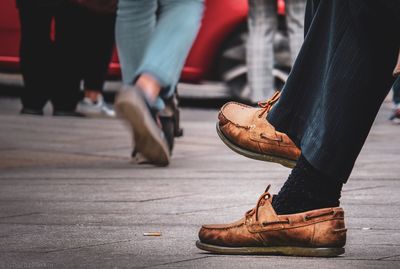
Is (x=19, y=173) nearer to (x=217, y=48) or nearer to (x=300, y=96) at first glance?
(x=300, y=96)

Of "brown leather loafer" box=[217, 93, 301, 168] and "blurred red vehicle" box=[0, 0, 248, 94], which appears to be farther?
"blurred red vehicle" box=[0, 0, 248, 94]

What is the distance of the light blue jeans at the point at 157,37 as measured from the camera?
535cm

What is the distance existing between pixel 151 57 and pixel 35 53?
4.59 metres

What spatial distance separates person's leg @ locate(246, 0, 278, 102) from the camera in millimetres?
9844

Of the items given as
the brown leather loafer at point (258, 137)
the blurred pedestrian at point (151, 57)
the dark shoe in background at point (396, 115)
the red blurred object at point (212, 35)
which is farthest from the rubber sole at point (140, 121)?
the red blurred object at point (212, 35)

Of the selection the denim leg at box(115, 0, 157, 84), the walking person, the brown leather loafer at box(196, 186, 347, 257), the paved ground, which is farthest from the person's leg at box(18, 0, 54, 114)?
the brown leather loafer at box(196, 186, 347, 257)

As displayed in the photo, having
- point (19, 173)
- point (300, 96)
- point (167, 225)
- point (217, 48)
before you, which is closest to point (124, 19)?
point (19, 173)

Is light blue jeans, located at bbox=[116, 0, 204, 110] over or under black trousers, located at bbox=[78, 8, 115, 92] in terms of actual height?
over

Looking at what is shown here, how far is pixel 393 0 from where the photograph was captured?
10.2ft

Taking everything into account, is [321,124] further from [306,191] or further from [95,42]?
[95,42]

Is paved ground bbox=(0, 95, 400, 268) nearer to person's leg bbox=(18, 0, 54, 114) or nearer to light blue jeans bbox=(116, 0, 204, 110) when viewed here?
light blue jeans bbox=(116, 0, 204, 110)

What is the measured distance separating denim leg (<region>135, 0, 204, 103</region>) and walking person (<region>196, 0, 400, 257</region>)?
1.81 metres

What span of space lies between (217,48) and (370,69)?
24.3 ft

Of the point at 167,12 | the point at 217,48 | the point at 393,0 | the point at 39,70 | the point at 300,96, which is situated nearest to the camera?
the point at 393,0
